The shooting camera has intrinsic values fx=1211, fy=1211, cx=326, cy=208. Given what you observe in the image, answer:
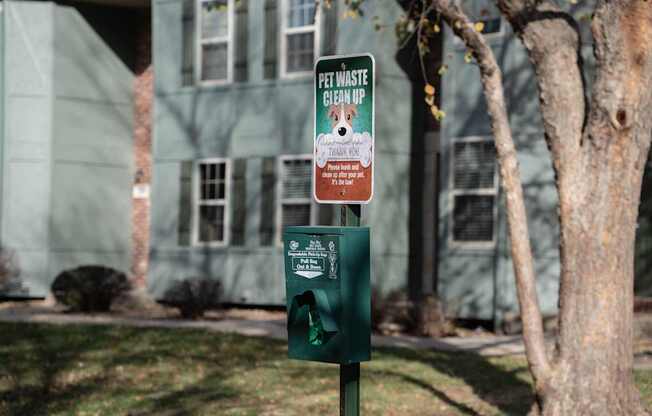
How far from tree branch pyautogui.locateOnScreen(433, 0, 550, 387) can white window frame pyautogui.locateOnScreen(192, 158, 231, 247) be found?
486 inches

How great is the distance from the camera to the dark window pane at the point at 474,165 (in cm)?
1816

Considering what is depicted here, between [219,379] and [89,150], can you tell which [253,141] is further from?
[219,379]

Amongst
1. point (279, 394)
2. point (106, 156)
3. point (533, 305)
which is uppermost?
point (106, 156)

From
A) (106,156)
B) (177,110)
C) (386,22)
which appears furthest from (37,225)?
(386,22)

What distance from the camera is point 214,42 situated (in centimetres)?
2177

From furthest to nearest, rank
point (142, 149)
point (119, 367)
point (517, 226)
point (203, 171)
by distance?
point (142, 149)
point (203, 171)
point (119, 367)
point (517, 226)

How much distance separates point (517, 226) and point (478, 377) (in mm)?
3461

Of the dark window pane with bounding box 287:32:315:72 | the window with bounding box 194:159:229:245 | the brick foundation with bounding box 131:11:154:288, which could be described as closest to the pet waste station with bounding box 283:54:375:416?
the dark window pane with bounding box 287:32:315:72

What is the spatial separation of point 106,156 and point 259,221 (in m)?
4.56

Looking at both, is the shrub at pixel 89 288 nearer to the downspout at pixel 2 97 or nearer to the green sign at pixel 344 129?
the downspout at pixel 2 97

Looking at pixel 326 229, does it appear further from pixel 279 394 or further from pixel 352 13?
pixel 352 13

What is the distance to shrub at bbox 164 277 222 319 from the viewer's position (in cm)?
1892

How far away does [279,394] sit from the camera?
1139cm

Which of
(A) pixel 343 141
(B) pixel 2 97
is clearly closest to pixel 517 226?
(A) pixel 343 141
